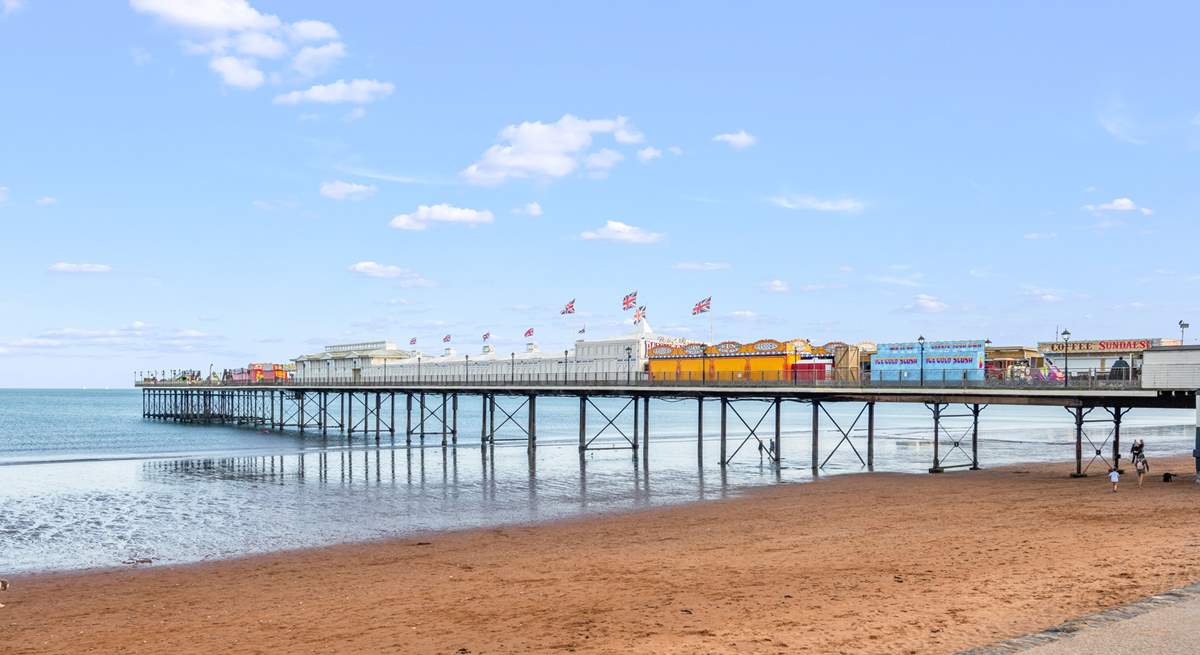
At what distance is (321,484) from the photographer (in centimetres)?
3947

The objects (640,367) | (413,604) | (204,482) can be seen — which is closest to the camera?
(413,604)

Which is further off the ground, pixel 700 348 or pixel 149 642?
pixel 700 348

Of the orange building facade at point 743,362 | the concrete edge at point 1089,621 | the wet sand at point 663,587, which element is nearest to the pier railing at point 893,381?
the orange building facade at point 743,362

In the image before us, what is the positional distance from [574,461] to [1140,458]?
2668cm

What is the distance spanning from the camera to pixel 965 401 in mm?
36156

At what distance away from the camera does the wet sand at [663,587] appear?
41.8 ft

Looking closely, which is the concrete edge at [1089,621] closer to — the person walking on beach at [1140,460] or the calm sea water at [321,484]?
the calm sea water at [321,484]

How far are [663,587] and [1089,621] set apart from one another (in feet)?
22.0

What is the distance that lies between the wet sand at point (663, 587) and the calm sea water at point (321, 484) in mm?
3729

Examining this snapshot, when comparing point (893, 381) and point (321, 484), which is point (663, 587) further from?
point (321, 484)

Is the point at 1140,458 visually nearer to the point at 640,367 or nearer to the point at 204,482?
the point at 640,367

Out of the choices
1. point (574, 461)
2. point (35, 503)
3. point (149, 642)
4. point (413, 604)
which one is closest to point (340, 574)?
point (413, 604)

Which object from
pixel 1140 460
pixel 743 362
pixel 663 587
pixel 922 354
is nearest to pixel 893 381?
pixel 922 354

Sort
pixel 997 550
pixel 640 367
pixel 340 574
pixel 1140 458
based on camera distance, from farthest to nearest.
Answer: pixel 640 367, pixel 1140 458, pixel 340 574, pixel 997 550
